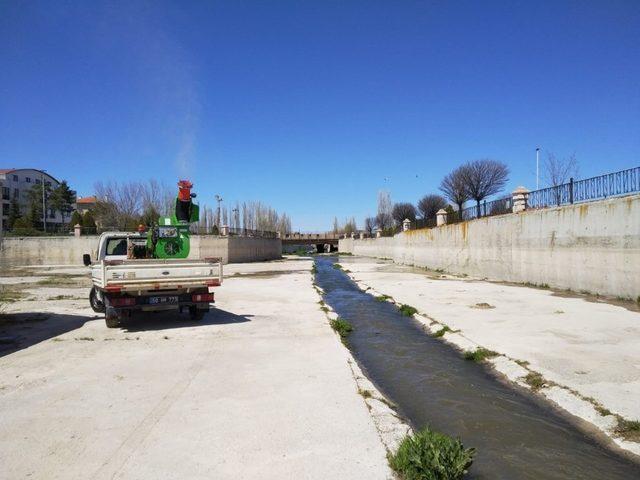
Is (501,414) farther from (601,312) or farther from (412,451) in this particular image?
(601,312)

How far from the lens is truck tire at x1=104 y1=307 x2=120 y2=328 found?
9883mm

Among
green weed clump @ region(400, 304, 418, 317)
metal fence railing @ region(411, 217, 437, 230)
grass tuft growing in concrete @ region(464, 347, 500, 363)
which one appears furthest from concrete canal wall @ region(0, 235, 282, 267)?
grass tuft growing in concrete @ region(464, 347, 500, 363)

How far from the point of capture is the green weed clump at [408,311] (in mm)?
12695

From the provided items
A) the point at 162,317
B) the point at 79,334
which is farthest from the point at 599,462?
the point at 162,317

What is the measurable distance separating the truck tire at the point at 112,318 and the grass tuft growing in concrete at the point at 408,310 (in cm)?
757

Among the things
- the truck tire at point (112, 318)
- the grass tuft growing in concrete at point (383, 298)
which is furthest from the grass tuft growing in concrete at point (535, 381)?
the grass tuft growing in concrete at point (383, 298)

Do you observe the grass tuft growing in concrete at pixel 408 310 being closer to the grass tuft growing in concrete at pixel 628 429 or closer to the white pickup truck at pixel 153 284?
the white pickup truck at pixel 153 284

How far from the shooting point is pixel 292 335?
9.37m

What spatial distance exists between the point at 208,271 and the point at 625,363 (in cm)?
811

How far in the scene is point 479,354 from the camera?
780 cm

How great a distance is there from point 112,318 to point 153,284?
1303 millimetres

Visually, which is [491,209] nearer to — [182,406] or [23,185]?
[182,406]

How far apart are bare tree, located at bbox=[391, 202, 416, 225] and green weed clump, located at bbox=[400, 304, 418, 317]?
69.1 metres

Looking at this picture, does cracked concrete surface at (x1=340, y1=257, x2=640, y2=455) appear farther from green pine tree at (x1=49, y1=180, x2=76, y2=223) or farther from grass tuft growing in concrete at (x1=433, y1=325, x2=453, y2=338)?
green pine tree at (x1=49, y1=180, x2=76, y2=223)
